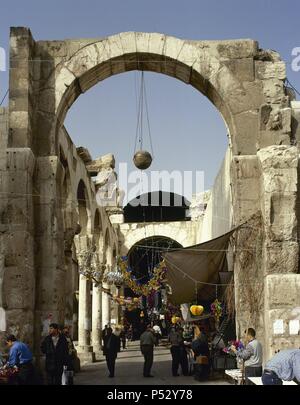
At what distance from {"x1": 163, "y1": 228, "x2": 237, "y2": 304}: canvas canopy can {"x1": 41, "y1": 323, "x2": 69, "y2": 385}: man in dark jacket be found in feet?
8.42

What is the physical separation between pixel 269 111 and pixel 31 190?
403 cm

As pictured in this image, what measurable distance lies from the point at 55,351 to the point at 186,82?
5104 mm

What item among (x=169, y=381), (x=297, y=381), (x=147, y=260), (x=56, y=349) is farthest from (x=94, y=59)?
(x=147, y=260)

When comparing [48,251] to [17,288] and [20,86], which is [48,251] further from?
[20,86]

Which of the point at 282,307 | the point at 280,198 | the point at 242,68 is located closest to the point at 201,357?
the point at 282,307

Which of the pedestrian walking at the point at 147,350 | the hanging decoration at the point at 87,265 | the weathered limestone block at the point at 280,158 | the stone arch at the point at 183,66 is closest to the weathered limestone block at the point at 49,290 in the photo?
the stone arch at the point at 183,66

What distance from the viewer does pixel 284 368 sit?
573 cm

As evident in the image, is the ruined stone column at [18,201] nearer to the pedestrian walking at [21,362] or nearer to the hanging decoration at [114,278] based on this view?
the pedestrian walking at [21,362]

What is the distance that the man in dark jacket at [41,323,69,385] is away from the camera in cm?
886

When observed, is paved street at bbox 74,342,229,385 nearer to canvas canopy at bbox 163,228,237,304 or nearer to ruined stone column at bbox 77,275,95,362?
ruined stone column at bbox 77,275,95,362

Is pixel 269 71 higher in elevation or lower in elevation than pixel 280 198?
higher

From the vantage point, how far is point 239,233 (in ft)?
32.6

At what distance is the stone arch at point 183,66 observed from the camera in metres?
10.3
